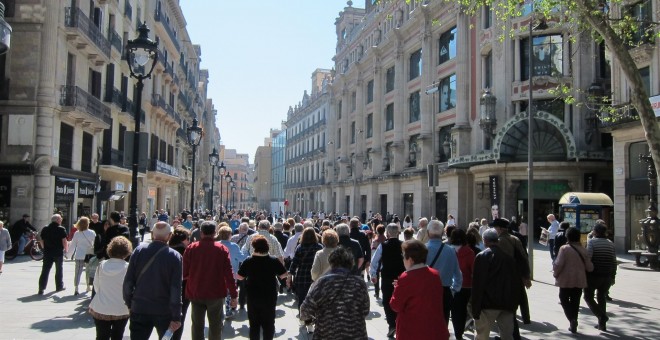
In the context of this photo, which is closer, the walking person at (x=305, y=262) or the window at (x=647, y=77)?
the walking person at (x=305, y=262)

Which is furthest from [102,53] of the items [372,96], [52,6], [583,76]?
[372,96]

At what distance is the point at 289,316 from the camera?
34.0 feet

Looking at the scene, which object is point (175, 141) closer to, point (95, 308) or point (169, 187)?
point (169, 187)

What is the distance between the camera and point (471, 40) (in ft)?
114

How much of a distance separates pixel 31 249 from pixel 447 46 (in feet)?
94.1

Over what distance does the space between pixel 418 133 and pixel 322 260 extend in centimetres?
3567

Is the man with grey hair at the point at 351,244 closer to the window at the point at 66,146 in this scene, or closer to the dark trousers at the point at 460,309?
the dark trousers at the point at 460,309

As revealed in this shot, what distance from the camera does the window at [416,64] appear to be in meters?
43.1

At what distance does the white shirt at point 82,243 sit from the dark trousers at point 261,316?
6.20 m

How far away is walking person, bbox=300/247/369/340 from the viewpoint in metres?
4.92

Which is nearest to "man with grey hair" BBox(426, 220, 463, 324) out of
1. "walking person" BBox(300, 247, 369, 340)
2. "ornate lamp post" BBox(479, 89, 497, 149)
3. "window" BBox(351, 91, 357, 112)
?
"walking person" BBox(300, 247, 369, 340)

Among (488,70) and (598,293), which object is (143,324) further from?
(488,70)

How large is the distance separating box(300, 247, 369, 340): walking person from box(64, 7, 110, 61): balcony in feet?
68.8

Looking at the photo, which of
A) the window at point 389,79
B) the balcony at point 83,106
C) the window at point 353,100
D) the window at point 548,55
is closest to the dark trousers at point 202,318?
the balcony at point 83,106
